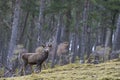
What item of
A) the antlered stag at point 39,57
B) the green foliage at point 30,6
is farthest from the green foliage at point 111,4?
the antlered stag at point 39,57

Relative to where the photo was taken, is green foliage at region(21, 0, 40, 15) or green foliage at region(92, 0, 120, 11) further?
green foliage at region(21, 0, 40, 15)

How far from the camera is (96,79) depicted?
770 cm

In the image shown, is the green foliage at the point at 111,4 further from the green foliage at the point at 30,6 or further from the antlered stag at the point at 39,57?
the antlered stag at the point at 39,57

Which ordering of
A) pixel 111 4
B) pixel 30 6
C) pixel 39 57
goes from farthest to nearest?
pixel 30 6 → pixel 111 4 → pixel 39 57

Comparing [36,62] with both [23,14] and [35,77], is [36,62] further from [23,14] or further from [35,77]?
[23,14]

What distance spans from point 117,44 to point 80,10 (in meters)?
8.74

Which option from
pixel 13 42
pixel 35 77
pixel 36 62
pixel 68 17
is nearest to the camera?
pixel 35 77

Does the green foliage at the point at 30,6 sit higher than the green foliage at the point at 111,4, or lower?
higher

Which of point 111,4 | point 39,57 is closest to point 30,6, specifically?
point 111,4

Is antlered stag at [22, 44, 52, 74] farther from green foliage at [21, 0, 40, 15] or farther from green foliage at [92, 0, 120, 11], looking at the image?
green foliage at [21, 0, 40, 15]

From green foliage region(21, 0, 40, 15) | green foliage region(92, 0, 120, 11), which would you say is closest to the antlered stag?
green foliage region(92, 0, 120, 11)

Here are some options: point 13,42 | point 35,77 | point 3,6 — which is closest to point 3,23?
point 3,6

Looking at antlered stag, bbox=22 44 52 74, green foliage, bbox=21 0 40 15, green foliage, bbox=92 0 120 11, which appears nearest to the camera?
antlered stag, bbox=22 44 52 74

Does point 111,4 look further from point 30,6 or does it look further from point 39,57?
point 39,57
